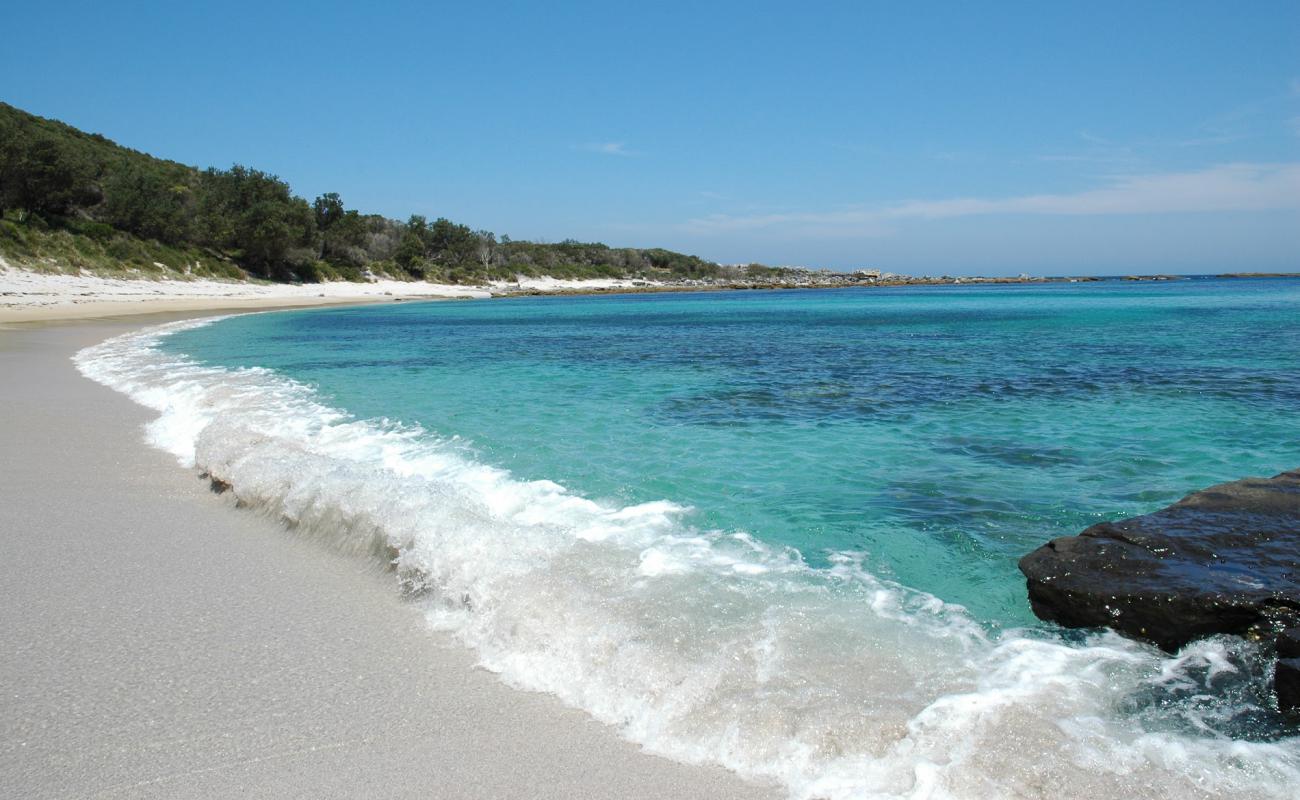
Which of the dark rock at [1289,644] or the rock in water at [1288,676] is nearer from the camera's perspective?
the rock in water at [1288,676]

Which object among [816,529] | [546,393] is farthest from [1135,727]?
[546,393]

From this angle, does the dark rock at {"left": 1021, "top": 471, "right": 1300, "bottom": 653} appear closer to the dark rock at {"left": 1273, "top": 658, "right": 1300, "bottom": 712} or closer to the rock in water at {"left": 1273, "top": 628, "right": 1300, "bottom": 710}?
the rock in water at {"left": 1273, "top": 628, "right": 1300, "bottom": 710}

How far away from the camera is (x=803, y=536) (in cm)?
556

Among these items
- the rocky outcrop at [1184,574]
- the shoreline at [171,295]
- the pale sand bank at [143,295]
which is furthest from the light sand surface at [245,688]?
the pale sand bank at [143,295]

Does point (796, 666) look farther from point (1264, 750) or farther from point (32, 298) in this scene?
point (32, 298)

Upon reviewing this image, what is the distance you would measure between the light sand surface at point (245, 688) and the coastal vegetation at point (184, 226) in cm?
4174

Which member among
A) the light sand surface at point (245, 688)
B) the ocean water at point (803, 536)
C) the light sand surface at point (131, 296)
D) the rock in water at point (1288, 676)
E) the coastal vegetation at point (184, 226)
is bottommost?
the light sand surface at point (245, 688)

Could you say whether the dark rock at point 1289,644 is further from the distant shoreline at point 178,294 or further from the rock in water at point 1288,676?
the distant shoreline at point 178,294

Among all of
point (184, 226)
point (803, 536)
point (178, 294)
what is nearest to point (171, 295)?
point (178, 294)

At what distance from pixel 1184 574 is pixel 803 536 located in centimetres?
224

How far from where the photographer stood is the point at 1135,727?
120 inches

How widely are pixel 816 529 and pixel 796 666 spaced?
228cm

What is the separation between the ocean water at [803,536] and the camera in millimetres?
2967

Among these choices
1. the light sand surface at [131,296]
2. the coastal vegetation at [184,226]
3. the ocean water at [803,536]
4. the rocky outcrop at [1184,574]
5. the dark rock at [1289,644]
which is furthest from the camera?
the coastal vegetation at [184,226]
